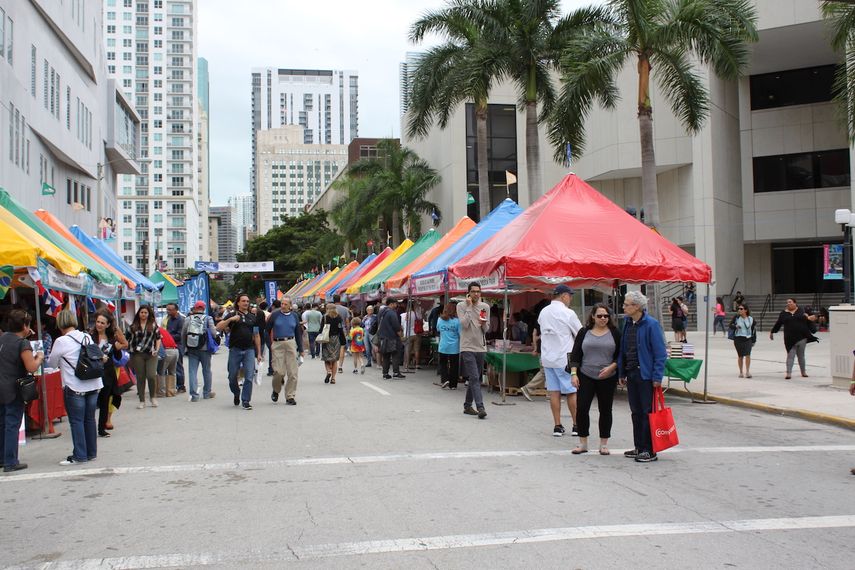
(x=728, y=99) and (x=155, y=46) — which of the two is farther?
(x=155, y=46)

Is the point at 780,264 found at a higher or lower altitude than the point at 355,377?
higher

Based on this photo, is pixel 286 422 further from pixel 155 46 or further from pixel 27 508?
pixel 155 46

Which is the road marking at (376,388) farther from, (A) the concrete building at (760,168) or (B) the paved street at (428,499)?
(A) the concrete building at (760,168)

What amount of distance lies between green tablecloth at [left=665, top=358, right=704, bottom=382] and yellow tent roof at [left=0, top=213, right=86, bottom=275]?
10.1 metres

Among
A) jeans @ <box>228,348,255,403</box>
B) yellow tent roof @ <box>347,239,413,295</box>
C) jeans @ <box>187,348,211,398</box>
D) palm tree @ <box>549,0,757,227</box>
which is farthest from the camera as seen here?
yellow tent roof @ <box>347,239,413,295</box>

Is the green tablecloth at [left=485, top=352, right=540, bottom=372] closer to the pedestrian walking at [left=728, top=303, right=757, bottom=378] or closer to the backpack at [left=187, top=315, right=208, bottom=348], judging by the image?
the pedestrian walking at [left=728, top=303, right=757, bottom=378]

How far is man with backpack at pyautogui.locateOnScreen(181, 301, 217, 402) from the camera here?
1441 cm

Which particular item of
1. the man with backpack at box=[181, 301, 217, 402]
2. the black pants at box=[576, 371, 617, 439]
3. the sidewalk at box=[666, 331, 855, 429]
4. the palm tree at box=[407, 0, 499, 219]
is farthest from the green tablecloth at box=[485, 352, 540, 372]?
the palm tree at box=[407, 0, 499, 219]

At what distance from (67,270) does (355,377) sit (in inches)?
343

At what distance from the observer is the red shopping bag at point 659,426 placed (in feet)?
26.8

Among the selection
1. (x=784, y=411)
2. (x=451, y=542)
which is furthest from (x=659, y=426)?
(x=784, y=411)

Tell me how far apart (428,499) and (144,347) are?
838 centimetres

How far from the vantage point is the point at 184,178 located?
451 ft

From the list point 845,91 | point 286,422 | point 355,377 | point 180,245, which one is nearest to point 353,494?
point 286,422
